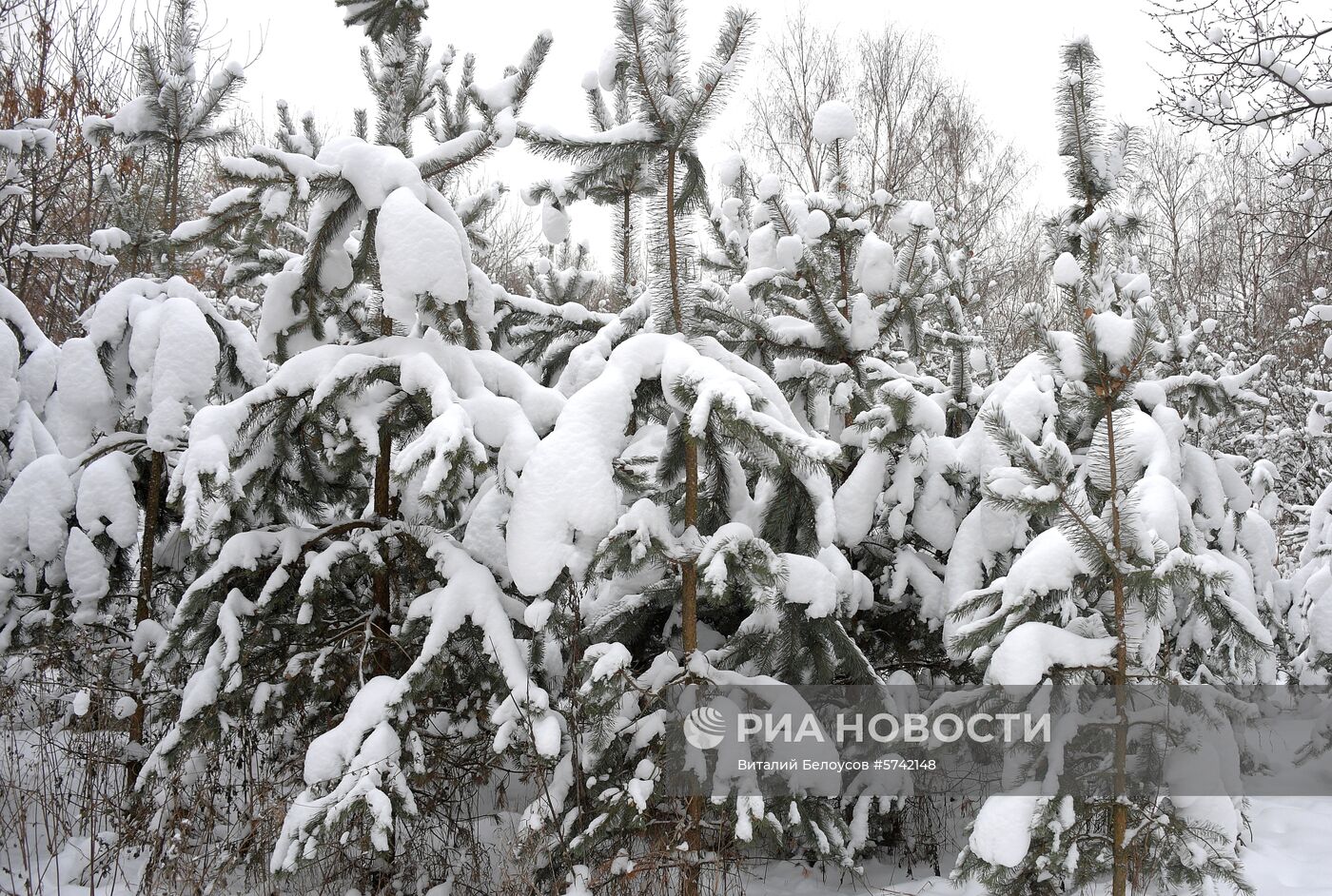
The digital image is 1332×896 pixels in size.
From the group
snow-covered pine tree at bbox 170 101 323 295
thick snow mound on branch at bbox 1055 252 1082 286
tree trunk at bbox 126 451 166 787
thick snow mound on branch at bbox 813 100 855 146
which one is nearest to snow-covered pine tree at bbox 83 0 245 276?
snow-covered pine tree at bbox 170 101 323 295

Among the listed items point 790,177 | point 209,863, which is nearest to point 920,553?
point 209,863

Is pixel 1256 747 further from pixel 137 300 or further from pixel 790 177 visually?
pixel 790 177

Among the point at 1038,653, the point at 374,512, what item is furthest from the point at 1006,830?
the point at 374,512

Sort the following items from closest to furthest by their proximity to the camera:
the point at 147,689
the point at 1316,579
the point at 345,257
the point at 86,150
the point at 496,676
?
1. the point at 496,676
2. the point at 345,257
3. the point at 147,689
4. the point at 1316,579
5. the point at 86,150

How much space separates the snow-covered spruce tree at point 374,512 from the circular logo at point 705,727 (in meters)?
0.46

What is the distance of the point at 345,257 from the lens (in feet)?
11.7

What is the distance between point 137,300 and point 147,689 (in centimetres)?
186

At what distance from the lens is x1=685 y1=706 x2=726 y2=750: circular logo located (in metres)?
2.90

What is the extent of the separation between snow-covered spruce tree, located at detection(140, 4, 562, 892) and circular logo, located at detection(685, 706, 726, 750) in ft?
1.50

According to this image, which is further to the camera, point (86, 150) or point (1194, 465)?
point (86, 150)

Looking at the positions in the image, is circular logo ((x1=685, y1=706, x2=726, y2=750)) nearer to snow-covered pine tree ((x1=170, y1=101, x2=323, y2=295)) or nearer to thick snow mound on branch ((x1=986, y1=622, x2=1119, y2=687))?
thick snow mound on branch ((x1=986, y1=622, x2=1119, y2=687))

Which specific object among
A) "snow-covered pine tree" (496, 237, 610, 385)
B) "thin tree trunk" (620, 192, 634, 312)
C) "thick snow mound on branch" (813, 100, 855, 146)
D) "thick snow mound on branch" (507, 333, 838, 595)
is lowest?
"thick snow mound on branch" (507, 333, 838, 595)

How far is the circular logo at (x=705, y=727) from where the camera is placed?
2904mm

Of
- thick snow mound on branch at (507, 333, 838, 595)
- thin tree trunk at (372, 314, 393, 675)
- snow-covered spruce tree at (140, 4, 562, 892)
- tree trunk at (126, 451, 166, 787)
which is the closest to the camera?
thick snow mound on branch at (507, 333, 838, 595)
